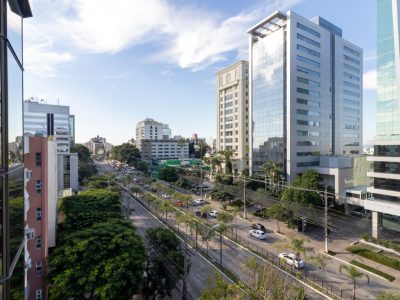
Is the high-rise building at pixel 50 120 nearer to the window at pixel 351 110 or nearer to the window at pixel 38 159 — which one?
the window at pixel 38 159

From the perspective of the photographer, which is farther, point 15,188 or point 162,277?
point 162,277

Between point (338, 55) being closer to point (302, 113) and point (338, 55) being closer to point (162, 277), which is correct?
point (302, 113)

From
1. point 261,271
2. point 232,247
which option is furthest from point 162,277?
point 232,247

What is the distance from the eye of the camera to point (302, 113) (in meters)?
57.5

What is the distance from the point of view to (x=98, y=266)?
1675cm

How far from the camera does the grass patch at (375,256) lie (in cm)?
2712

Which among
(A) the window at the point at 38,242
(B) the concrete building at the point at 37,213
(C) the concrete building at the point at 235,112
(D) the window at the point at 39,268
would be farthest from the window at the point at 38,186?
(C) the concrete building at the point at 235,112

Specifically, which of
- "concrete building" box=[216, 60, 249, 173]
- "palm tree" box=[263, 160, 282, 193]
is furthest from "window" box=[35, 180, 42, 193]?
"concrete building" box=[216, 60, 249, 173]

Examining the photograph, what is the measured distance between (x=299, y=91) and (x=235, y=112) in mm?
25747

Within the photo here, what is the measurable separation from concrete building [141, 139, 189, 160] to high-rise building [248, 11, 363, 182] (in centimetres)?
6616

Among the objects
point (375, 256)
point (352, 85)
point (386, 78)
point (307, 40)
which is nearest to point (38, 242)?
point (375, 256)

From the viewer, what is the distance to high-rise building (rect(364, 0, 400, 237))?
32062 millimetres

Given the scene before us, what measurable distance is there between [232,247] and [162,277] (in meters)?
13.2

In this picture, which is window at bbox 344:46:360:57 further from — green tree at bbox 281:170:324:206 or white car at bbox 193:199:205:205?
white car at bbox 193:199:205:205
